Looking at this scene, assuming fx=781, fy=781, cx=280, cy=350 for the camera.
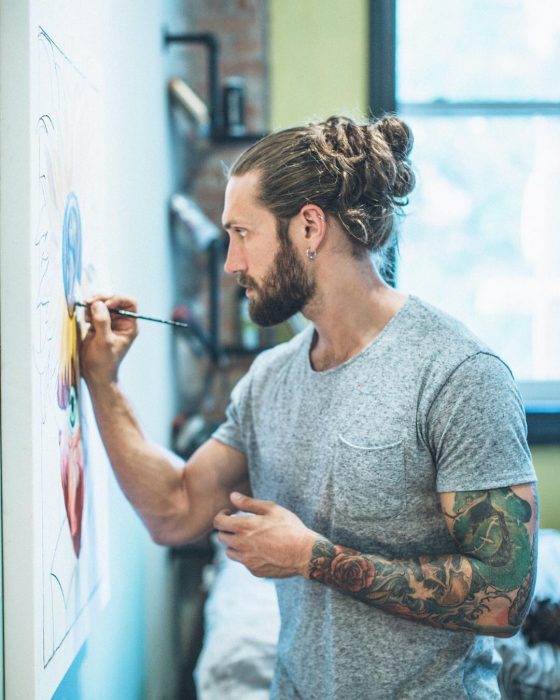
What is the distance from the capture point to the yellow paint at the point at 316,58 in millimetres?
2877

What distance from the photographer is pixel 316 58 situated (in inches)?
114

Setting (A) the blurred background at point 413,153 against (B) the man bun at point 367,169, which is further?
(A) the blurred background at point 413,153

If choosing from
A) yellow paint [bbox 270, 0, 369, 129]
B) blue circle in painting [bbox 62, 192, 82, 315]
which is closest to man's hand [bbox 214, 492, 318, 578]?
blue circle in painting [bbox 62, 192, 82, 315]

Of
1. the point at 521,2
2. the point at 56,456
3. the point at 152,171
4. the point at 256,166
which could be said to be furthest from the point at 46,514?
the point at 521,2

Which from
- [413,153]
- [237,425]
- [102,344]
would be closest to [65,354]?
[102,344]

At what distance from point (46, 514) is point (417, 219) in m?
2.29

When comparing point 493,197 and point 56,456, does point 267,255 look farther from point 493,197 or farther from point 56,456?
point 493,197

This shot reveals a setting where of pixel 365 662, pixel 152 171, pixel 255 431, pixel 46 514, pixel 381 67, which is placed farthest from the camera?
pixel 381 67

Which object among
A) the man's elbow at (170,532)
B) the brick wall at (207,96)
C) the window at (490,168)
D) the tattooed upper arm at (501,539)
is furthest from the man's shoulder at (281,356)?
the window at (490,168)

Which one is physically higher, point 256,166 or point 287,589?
point 256,166

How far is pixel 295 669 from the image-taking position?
1325 millimetres

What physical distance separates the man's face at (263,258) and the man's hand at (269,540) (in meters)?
0.34

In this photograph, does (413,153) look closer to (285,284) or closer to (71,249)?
(285,284)

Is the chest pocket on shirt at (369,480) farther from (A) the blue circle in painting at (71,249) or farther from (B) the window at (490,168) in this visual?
(B) the window at (490,168)
